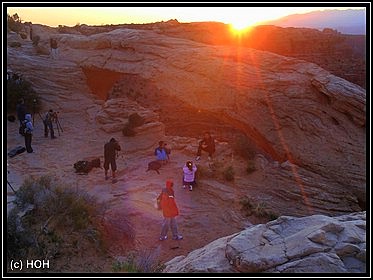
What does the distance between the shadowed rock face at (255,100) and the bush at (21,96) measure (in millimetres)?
2867

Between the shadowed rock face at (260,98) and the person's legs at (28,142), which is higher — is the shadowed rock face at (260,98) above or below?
above

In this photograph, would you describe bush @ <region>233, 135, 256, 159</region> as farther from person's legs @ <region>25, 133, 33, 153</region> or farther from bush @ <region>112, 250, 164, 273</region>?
bush @ <region>112, 250, 164, 273</region>

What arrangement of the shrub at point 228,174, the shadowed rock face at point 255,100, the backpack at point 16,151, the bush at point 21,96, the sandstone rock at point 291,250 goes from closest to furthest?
the sandstone rock at point 291,250, the shrub at point 228,174, the shadowed rock face at point 255,100, the backpack at point 16,151, the bush at point 21,96

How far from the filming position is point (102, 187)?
12867mm

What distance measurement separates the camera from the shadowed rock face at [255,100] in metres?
14.4

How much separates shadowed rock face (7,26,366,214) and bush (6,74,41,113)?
287cm

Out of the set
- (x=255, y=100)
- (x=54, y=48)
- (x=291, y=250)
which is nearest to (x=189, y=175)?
(x=255, y=100)

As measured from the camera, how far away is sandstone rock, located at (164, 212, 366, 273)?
616cm


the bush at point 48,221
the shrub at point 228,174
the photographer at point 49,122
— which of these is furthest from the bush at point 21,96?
the bush at point 48,221

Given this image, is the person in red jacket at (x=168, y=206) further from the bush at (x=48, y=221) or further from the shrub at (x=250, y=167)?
the shrub at (x=250, y=167)

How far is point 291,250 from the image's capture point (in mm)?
6539

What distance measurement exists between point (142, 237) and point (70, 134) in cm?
951
